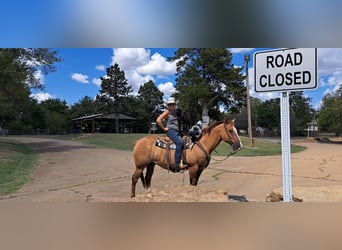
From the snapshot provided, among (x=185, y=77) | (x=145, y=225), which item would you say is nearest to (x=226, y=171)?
(x=185, y=77)

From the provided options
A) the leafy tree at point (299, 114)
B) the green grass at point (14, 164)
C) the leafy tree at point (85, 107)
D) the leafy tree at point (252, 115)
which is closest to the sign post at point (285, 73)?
the leafy tree at point (252, 115)

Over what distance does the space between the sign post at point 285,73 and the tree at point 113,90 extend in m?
2.89

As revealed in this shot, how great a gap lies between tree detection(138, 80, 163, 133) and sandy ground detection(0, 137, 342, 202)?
35.0 inches

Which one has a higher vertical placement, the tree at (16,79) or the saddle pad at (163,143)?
the tree at (16,79)

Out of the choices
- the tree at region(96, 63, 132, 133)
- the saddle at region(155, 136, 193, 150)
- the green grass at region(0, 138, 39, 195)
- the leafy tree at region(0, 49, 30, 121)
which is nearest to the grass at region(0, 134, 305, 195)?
the green grass at region(0, 138, 39, 195)

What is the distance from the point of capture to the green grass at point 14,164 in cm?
582

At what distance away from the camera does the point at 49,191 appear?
559cm

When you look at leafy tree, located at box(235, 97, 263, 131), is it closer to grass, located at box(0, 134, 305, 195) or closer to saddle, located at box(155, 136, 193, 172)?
grass, located at box(0, 134, 305, 195)

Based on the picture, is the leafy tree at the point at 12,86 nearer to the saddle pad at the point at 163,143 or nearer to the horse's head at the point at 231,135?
the saddle pad at the point at 163,143

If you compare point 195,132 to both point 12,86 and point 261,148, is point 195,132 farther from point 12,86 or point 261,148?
point 12,86

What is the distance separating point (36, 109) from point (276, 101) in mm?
5070

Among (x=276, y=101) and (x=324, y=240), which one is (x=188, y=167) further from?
(x=276, y=101)

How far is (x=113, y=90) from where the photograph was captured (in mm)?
5965

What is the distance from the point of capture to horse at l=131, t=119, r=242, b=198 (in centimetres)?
491
